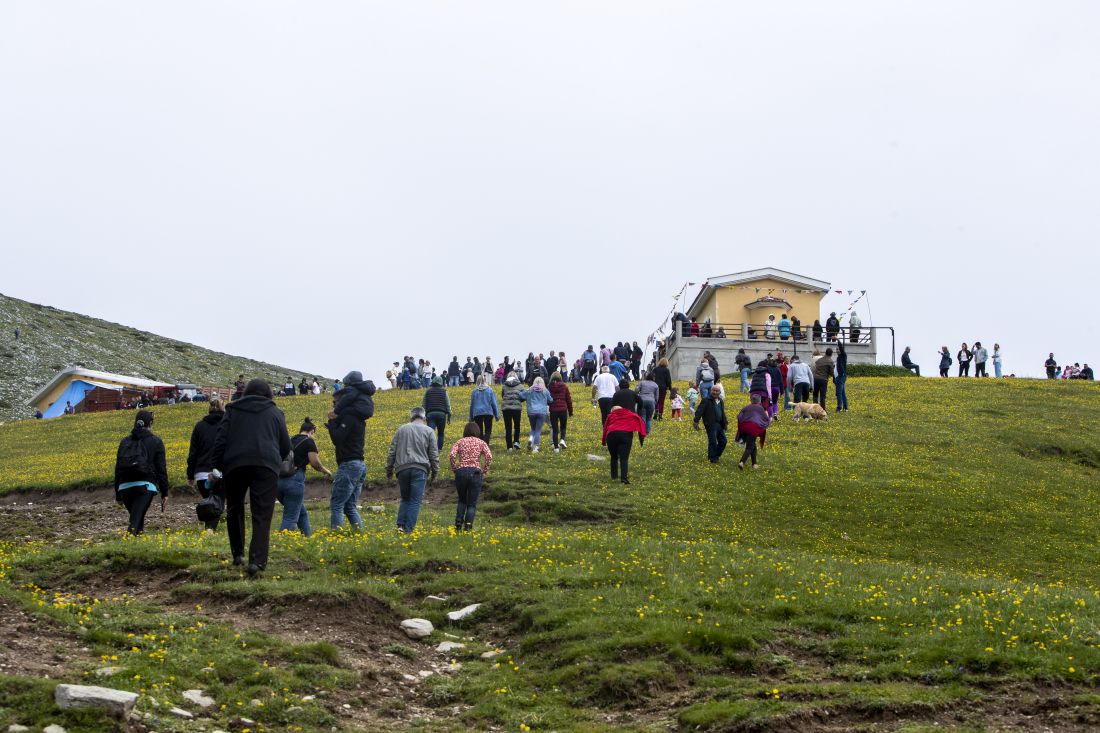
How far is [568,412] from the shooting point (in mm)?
31938

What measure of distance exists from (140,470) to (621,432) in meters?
11.7

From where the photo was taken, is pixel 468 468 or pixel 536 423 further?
pixel 536 423

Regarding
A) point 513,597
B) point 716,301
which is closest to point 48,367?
point 716,301

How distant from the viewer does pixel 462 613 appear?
14.7 metres

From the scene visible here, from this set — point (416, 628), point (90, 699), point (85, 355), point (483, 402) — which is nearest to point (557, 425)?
point (483, 402)

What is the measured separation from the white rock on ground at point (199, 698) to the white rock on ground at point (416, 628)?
3.63 m

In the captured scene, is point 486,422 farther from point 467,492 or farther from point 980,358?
point 980,358

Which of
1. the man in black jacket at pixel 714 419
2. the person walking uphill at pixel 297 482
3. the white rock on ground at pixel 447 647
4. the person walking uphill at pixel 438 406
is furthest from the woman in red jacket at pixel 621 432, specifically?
the white rock on ground at pixel 447 647

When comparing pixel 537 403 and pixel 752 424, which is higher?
pixel 537 403

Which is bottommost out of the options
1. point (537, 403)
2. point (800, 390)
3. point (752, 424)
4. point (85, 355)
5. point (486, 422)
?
point (486, 422)

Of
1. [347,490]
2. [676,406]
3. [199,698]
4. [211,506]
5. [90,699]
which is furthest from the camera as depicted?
[676,406]

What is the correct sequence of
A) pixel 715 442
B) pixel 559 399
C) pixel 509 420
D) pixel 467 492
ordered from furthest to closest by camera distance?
pixel 509 420, pixel 559 399, pixel 715 442, pixel 467 492

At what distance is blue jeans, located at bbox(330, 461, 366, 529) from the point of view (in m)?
19.8

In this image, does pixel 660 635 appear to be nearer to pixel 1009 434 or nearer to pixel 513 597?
pixel 513 597
